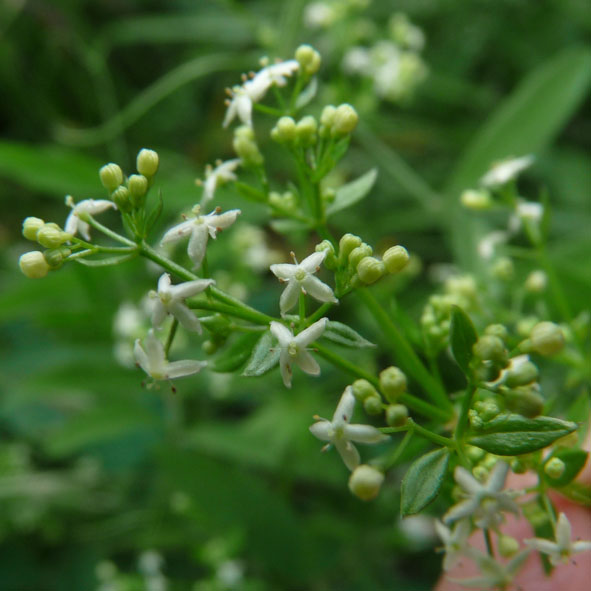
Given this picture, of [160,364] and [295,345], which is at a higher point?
[295,345]

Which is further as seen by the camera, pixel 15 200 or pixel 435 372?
pixel 15 200

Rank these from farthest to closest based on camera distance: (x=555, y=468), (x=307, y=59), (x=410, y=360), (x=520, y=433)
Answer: (x=307, y=59) < (x=410, y=360) < (x=555, y=468) < (x=520, y=433)

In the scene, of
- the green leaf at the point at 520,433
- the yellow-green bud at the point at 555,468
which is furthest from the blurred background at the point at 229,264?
the green leaf at the point at 520,433

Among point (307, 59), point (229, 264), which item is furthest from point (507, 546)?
point (229, 264)

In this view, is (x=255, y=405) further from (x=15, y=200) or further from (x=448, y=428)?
(x=448, y=428)

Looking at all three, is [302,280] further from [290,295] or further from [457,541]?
[457,541]

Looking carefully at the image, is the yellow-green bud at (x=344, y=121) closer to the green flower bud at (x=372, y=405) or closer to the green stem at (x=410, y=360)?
the green stem at (x=410, y=360)

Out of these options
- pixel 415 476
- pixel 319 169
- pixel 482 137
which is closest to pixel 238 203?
pixel 482 137
